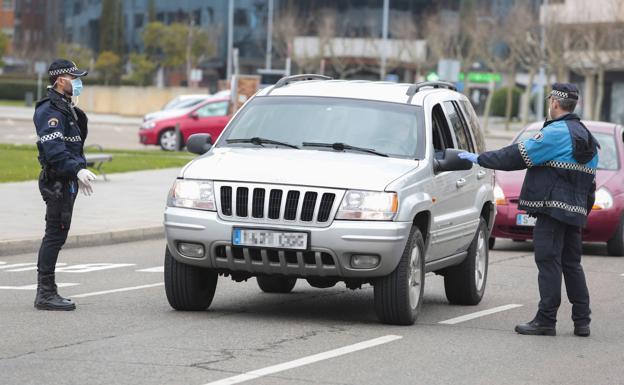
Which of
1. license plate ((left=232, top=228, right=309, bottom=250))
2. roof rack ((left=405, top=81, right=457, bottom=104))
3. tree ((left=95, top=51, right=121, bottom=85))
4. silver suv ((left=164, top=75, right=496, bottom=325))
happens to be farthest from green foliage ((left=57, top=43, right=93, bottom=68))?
license plate ((left=232, top=228, right=309, bottom=250))

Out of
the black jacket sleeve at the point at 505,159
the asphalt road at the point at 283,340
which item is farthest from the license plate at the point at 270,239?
the black jacket sleeve at the point at 505,159

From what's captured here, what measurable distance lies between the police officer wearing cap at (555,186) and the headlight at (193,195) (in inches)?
73.3

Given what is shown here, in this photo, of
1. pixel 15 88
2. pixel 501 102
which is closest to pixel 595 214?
pixel 501 102

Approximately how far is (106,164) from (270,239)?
20.6 meters

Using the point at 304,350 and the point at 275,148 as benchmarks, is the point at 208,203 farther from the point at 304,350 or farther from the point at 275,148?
the point at 304,350

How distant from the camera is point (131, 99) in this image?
263 feet

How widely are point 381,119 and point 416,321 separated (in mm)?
1578

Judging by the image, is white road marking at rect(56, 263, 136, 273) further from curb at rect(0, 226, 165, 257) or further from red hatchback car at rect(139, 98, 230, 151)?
red hatchback car at rect(139, 98, 230, 151)

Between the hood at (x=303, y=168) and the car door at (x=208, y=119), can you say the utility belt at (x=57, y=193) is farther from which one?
the car door at (x=208, y=119)

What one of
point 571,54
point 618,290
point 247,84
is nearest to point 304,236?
point 618,290

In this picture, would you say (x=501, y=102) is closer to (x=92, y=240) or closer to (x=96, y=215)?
(x=96, y=215)

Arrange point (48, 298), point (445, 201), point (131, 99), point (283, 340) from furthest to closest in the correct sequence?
point (131, 99), point (445, 201), point (48, 298), point (283, 340)

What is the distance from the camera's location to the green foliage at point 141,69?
91000 mm

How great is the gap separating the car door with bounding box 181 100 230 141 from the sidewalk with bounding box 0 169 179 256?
46.7 feet
